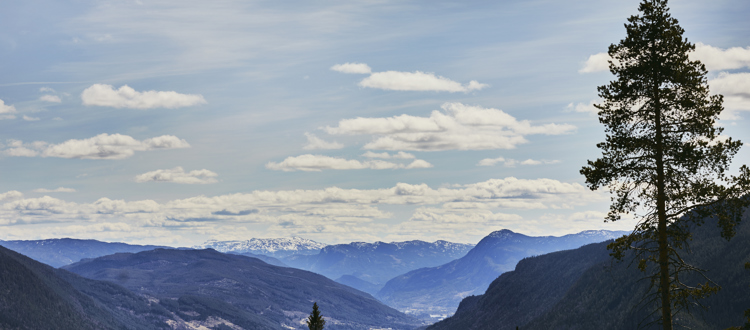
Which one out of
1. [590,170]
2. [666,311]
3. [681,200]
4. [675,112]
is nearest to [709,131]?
[675,112]

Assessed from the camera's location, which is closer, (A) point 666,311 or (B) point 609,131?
(A) point 666,311

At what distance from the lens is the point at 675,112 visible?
37.7 m

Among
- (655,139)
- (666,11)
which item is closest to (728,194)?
(655,139)

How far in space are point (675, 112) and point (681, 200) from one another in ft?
17.3

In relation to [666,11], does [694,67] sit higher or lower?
lower

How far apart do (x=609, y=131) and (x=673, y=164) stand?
Answer: 4.19 meters

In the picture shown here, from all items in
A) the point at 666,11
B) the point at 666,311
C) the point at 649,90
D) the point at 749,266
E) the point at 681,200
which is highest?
the point at 666,11

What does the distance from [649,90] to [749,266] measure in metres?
11.7

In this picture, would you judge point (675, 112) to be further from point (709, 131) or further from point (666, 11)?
point (666, 11)

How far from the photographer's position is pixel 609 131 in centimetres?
3947

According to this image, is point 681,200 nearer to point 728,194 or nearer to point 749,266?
point 728,194

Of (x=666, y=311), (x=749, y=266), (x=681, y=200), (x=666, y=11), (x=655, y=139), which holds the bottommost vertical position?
(x=666, y=311)

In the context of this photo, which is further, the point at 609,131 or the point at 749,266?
the point at 609,131

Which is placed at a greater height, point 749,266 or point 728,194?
point 728,194
